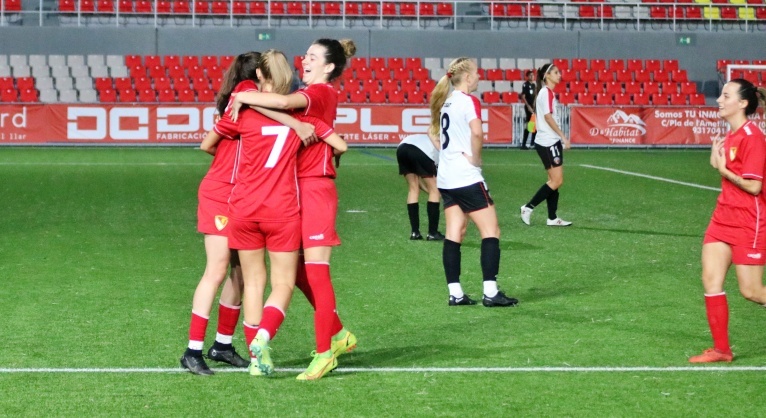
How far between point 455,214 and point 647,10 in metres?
31.2

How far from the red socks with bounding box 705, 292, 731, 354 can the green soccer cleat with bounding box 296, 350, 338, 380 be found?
229 cm

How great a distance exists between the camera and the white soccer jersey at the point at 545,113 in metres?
13.7

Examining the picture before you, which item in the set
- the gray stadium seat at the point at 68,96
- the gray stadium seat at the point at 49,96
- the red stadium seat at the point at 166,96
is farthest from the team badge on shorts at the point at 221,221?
the gray stadium seat at the point at 49,96

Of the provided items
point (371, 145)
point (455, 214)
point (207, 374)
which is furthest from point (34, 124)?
point (207, 374)

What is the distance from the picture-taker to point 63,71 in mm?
34188

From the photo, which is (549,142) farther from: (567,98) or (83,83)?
(83,83)

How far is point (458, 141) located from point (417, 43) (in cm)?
2850

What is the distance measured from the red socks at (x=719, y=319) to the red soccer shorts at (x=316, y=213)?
2321mm

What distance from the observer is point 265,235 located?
6199 millimetres

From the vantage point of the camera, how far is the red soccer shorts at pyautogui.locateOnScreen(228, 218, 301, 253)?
611 centimetres

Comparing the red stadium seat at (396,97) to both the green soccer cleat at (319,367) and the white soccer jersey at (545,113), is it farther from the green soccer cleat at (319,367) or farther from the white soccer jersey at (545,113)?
the green soccer cleat at (319,367)

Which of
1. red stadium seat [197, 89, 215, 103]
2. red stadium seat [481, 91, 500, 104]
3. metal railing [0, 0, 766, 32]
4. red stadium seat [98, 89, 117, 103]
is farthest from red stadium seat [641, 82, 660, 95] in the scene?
red stadium seat [98, 89, 117, 103]

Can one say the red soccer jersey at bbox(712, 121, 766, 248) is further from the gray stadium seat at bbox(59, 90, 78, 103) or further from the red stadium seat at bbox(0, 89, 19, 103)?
the gray stadium seat at bbox(59, 90, 78, 103)

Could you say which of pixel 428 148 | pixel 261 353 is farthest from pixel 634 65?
pixel 261 353
